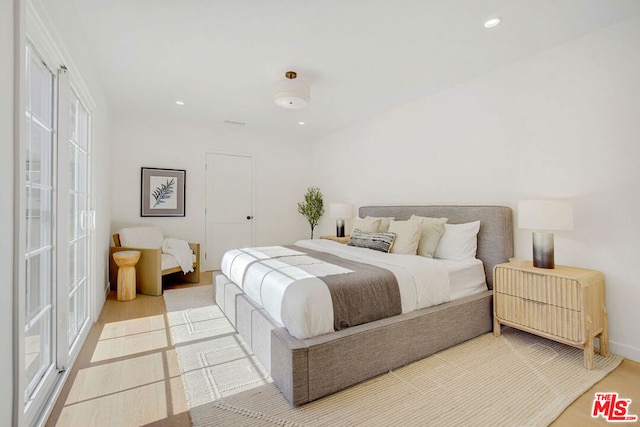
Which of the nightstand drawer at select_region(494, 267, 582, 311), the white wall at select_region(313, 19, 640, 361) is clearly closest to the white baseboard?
the white wall at select_region(313, 19, 640, 361)

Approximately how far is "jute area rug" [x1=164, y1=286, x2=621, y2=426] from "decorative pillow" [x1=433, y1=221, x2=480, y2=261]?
2.66 ft

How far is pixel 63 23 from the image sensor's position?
1879 millimetres

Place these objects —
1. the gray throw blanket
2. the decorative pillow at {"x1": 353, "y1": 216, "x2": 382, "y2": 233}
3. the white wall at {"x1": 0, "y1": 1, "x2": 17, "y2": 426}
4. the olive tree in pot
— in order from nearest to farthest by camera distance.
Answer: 1. the white wall at {"x1": 0, "y1": 1, "x2": 17, "y2": 426}
2. the gray throw blanket
3. the decorative pillow at {"x1": 353, "y1": 216, "x2": 382, "y2": 233}
4. the olive tree in pot

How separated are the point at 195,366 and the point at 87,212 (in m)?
1.80

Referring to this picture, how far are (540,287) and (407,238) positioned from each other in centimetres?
120

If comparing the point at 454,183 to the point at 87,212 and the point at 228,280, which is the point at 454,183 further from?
the point at 87,212

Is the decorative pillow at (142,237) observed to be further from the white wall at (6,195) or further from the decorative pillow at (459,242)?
the decorative pillow at (459,242)

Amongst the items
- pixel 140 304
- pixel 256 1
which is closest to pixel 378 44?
pixel 256 1

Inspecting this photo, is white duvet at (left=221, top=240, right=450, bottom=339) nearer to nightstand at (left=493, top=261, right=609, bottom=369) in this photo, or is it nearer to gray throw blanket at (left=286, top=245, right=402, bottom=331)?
gray throw blanket at (left=286, top=245, right=402, bottom=331)

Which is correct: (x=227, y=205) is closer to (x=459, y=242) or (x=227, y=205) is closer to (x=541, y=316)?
(x=459, y=242)

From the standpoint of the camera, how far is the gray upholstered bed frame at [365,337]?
1725 mm

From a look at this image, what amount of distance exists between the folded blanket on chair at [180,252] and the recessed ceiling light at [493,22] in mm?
4386

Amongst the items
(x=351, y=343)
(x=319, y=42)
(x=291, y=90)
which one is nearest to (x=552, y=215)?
(x=351, y=343)

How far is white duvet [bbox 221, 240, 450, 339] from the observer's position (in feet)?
6.04
